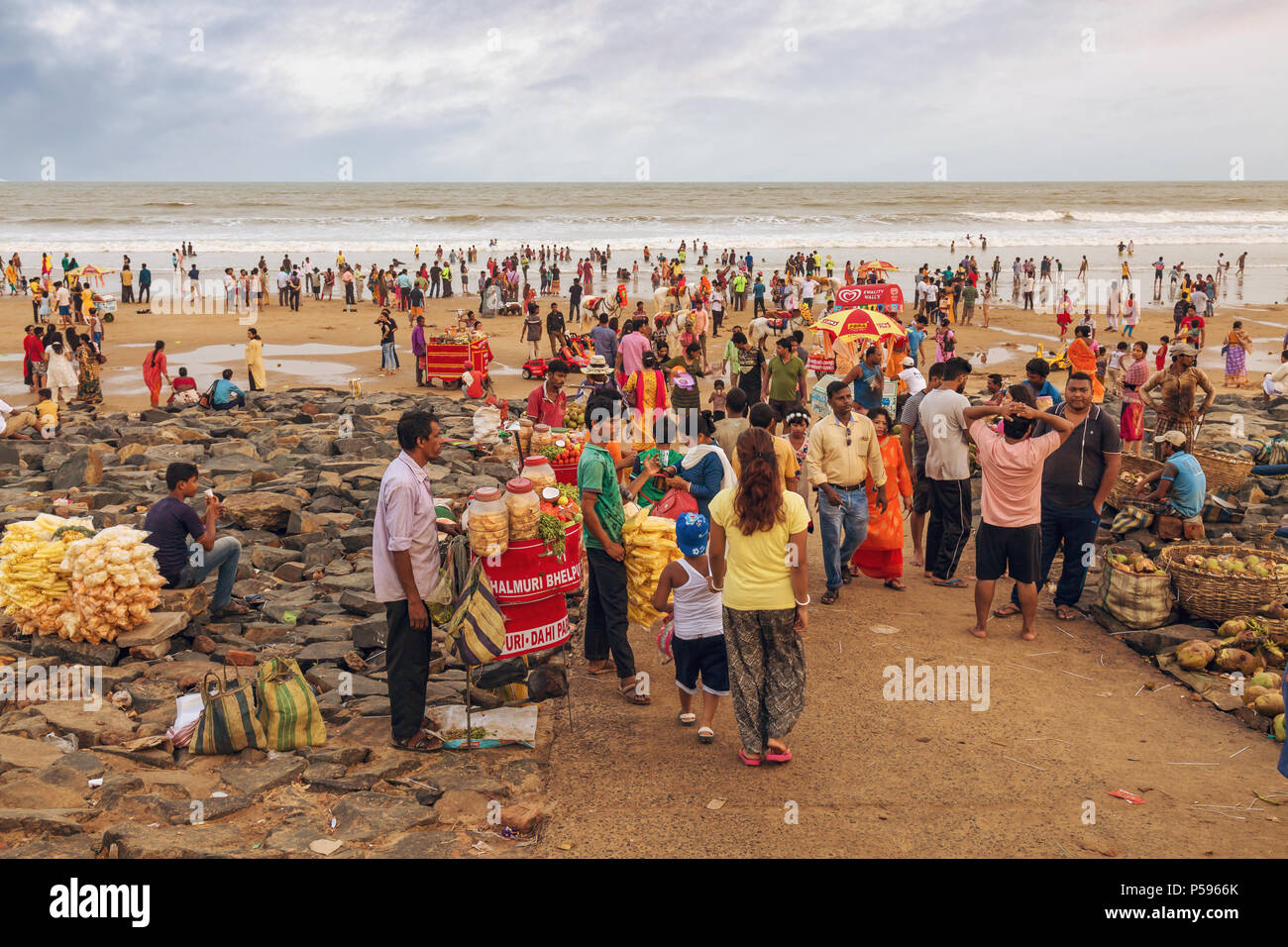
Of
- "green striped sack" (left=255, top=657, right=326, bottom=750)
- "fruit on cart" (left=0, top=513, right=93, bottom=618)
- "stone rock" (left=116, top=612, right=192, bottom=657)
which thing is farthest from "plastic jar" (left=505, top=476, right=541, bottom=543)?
"fruit on cart" (left=0, top=513, right=93, bottom=618)

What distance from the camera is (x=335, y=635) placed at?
6.97 metres

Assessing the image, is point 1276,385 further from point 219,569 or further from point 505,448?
point 219,569

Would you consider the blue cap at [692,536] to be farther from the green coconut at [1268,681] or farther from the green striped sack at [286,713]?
the green coconut at [1268,681]

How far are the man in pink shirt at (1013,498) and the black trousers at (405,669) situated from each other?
161 inches

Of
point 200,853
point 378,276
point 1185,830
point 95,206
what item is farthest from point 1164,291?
point 95,206

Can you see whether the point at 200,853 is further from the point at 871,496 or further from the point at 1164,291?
the point at 1164,291

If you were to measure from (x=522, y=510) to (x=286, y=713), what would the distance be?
168cm

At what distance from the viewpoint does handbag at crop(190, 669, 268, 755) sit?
5180 mm

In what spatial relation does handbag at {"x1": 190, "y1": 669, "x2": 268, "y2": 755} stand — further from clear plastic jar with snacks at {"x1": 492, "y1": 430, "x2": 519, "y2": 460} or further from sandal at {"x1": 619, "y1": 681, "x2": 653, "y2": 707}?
clear plastic jar with snacks at {"x1": 492, "y1": 430, "x2": 519, "y2": 460}

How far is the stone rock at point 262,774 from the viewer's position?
15.8 ft

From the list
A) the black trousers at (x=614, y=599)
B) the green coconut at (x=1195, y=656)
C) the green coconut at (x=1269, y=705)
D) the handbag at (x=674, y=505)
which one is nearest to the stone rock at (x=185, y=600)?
the black trousers at (x=614, y=599)

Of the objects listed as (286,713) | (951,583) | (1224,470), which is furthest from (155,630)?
(1224,470)

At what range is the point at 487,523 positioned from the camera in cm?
523

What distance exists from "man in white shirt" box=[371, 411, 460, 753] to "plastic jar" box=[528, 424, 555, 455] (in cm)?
200
